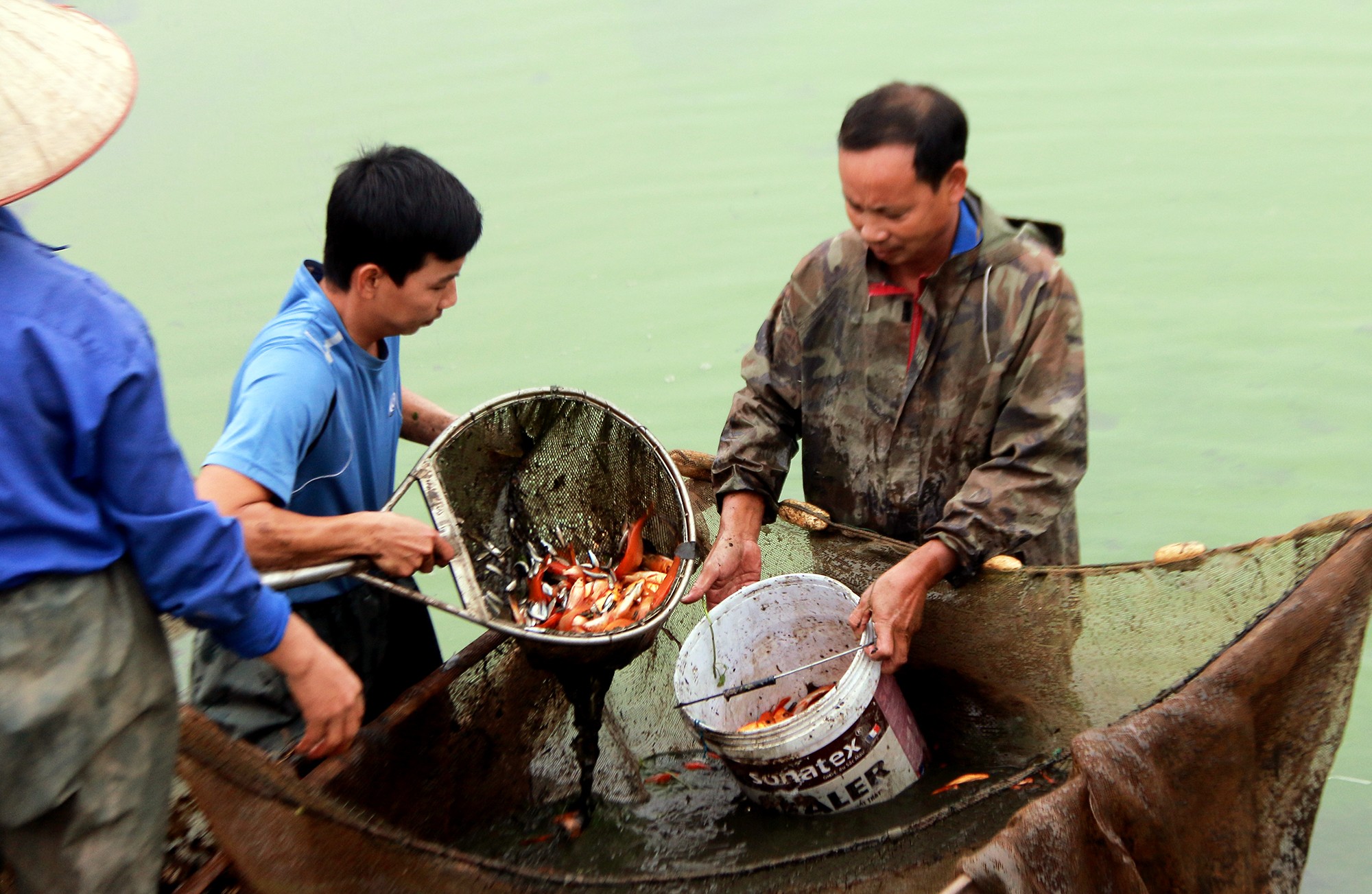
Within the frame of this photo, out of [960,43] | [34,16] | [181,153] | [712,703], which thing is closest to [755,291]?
[960,43]

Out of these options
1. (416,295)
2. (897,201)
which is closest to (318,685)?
(416,295)

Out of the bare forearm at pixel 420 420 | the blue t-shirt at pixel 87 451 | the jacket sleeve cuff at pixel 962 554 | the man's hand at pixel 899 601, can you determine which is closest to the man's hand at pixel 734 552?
the man's hand at pixel 899 601

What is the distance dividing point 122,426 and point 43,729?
15.8 inches

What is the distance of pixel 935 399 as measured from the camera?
8.43 feet

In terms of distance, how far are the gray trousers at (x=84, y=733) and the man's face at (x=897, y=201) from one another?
4.92 feet

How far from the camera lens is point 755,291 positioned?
5.86 metres

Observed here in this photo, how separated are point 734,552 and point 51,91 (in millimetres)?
1688

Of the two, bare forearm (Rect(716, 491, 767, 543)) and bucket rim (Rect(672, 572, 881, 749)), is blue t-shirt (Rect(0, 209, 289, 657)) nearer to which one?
bucket rim (Rect(672, 572, 881, 749))

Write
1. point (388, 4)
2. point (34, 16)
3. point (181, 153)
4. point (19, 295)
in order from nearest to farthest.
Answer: point (19, 295) → point (34, 16) → point (181, 153) → point (388, 4)

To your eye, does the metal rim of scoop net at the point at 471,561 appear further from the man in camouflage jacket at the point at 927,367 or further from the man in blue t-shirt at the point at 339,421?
the man in camouflage jacket at the point at 927,367

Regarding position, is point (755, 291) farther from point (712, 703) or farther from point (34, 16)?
point (34, 16)

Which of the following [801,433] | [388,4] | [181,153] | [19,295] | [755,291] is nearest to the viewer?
[19,295]

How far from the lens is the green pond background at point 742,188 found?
4.92 m

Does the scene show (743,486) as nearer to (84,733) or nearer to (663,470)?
(663,470)
